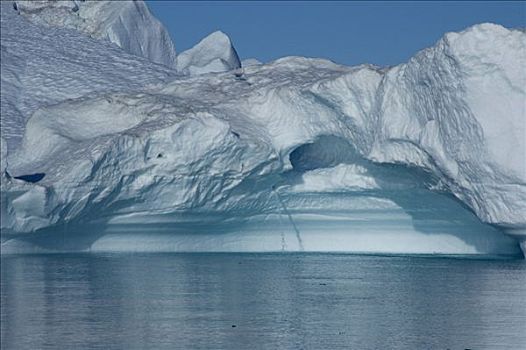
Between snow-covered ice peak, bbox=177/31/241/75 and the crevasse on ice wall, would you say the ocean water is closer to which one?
the crevasse on ice wall

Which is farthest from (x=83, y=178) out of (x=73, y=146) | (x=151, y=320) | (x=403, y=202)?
(x=151, y=320)

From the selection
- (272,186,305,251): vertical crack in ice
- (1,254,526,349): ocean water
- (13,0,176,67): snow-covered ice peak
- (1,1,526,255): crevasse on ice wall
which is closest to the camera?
(1,254,526,349): ocean water

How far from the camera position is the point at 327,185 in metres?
18.4

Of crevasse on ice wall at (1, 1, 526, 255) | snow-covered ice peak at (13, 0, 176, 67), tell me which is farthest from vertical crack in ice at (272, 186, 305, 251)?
snow-covered ice peak at (13, 0, 176, 67)

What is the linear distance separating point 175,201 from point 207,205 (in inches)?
25.1

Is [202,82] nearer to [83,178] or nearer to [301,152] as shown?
[301,152]

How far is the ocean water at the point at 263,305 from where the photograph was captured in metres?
8.67

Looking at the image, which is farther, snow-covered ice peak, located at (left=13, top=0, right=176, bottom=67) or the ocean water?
snow-covered ice peak, located at (left=13, top=0, right=176, bottom=67)

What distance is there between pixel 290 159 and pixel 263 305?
7463 millimetres

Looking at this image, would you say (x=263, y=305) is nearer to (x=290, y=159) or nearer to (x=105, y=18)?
(x=290, y=159)

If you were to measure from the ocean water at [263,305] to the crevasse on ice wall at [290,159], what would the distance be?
1189mm

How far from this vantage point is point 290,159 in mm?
18312

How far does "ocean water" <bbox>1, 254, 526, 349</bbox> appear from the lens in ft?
28.5

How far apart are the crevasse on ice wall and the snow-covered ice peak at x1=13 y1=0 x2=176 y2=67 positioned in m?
4.04
